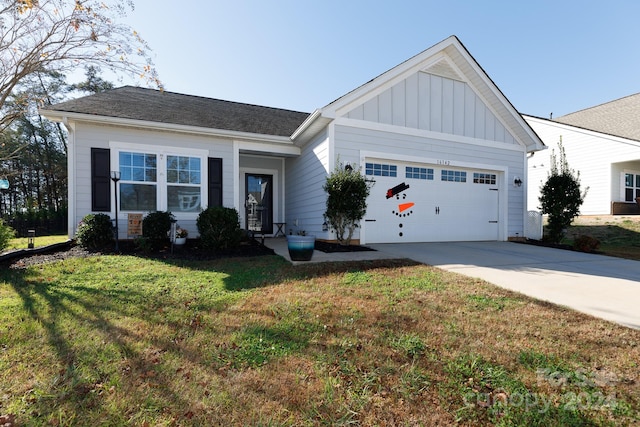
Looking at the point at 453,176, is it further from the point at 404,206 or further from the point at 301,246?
the point at 301,246

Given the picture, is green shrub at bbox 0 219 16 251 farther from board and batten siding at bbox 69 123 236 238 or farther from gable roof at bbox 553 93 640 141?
gable roof at bbox 553 93 640 141

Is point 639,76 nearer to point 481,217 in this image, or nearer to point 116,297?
point 481,217

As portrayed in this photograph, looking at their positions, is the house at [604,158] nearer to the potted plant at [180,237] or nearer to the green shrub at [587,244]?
the green shrub at [587,244]

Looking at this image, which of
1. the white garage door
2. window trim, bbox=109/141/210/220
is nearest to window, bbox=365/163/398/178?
the white garage door

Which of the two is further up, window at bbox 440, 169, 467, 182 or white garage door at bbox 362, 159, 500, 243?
window at bbox 440, 169, 467, 182

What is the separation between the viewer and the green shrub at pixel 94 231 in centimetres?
682

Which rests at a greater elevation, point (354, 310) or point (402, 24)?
point (402, 24)

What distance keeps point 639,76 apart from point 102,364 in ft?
80.9

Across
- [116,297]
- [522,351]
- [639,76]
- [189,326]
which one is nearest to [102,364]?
[189,326]

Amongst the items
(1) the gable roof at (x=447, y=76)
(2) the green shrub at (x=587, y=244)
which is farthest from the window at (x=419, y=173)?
(2) the green shrub at (x=587, y=244)

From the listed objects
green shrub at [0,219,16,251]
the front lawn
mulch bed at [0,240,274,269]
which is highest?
green shrub at [0,219,16,251]

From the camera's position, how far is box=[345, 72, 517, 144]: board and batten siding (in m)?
8.52

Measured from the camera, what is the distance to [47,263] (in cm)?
537

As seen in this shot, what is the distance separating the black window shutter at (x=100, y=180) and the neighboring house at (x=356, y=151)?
0.02 meters
